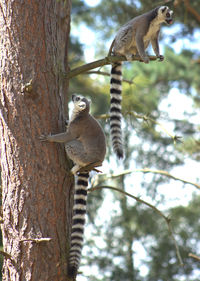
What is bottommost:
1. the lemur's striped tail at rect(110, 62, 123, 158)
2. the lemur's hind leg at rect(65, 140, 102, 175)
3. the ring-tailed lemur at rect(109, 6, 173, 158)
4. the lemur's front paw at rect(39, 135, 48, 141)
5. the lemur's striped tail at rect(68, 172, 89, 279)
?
the lemur's striped tail at rect(68, 172, 89, 279)

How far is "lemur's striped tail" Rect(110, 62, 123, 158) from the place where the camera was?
5.27 m

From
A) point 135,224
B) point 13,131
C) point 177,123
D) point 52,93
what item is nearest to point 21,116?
point 13,131

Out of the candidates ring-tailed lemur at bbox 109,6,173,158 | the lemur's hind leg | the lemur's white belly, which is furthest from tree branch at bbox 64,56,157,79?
the lemur's white belly

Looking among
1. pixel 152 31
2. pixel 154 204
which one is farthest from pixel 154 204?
pixel 152 31

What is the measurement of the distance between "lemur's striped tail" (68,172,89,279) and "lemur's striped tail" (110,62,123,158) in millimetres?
559

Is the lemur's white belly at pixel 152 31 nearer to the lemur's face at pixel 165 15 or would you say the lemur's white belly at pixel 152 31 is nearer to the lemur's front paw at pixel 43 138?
the lemur's face at pixel 165 15

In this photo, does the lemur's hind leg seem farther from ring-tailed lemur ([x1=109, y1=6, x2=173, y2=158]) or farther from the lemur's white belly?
the lemur's white belly

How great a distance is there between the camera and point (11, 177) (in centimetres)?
414

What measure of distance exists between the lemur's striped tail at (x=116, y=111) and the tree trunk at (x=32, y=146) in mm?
900

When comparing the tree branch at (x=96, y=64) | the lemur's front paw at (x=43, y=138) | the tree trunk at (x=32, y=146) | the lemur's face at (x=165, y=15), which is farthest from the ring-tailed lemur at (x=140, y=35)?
the lemur's front paw at (x=43, y=138)

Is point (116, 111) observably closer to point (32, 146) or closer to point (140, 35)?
point (140, 35)

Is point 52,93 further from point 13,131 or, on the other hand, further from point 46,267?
point 46,267

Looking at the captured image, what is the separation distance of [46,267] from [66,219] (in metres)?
0.51

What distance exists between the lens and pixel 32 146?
166 inches
